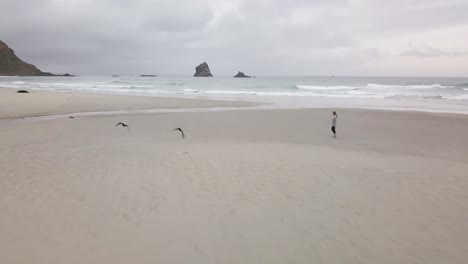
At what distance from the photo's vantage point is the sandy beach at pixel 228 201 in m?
3.46

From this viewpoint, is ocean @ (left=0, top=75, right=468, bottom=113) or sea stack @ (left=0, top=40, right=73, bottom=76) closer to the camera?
ocean @ (left=0, top=75, right=468, bottom=113)

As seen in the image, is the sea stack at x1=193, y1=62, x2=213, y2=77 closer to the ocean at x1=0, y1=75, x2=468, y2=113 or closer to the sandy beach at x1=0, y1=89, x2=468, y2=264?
the ocean at x1=0, y1=75, x2=468, y2=113

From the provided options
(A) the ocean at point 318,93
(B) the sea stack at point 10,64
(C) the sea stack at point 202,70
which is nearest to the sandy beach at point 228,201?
(A) the ocean at point 318,93

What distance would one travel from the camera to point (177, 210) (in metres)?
4.43

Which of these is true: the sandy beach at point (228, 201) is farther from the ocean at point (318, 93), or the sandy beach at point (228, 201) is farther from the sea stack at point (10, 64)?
the sea stack at point (10, 64)

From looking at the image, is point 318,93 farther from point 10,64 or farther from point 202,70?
point 10,64

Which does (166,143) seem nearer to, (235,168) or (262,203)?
(235,168)

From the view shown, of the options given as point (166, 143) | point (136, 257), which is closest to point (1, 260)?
point (136, 257)

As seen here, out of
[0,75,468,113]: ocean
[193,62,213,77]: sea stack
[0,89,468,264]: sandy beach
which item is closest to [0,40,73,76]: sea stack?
[193,62,213,77]: sea stack

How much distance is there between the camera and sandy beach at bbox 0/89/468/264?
3.46 metres

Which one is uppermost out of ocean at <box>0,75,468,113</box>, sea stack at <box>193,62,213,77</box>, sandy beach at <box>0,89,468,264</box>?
sea stack at <box>193,62,213,77</box>

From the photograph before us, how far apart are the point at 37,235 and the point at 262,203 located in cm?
292

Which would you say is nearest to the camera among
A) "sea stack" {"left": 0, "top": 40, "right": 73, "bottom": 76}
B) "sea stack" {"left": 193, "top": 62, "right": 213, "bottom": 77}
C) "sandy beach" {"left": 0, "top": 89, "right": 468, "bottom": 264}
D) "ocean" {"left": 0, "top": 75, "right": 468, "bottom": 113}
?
"sandy beach" {"left": 0, "top": 89, "right": 468, "bottom": 264}

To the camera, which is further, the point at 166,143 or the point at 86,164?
the point at 166,143
